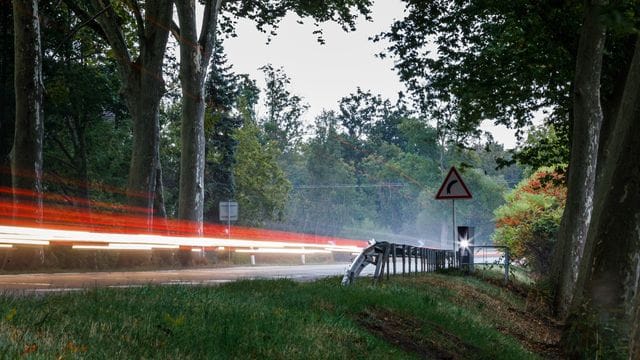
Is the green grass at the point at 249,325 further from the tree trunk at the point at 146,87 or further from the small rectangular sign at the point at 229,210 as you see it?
the small rectangular sign at the point at 229,210

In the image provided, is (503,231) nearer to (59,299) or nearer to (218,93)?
(218,93)

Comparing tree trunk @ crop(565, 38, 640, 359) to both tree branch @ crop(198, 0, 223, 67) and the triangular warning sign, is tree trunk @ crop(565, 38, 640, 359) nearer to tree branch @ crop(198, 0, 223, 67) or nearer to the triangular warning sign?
the triangular warning sign

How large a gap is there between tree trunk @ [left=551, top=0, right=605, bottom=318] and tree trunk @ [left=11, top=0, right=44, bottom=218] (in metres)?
15.9

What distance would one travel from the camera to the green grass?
20.7ft

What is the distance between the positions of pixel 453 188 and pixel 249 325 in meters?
13.6

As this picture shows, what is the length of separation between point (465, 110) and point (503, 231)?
52.4 ft

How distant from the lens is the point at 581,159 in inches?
731

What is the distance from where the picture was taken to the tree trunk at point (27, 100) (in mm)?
23406

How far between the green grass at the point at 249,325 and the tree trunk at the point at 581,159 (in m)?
5.31

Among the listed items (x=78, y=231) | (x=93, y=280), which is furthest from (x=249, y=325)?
(x=78, y=231)

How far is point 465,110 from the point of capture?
85.5 feet

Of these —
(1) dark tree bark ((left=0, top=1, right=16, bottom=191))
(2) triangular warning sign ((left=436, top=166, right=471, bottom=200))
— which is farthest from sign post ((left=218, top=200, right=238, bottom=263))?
(2) triangular warning sign ((left=436, top=166, right=471, bottom=200))

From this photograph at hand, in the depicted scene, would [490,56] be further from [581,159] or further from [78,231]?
[78,231]

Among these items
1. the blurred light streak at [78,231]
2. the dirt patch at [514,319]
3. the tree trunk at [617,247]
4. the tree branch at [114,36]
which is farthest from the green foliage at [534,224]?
the tree trunk at [617,247]
